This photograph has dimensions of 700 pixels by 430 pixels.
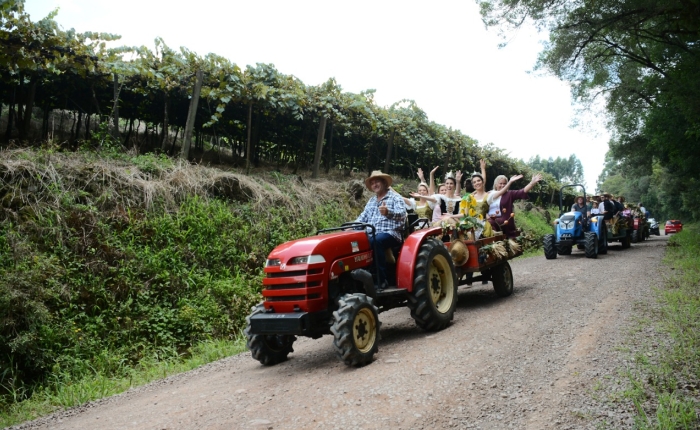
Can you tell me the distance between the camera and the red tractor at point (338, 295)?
16.5ft

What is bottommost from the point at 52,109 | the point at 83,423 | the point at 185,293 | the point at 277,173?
the point at 83,423

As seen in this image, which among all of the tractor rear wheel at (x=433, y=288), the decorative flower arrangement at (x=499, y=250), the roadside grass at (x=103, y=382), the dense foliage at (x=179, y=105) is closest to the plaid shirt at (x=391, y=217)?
the tractor rear wheel at (x=433, y=288)

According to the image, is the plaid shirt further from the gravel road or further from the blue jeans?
the gravel road

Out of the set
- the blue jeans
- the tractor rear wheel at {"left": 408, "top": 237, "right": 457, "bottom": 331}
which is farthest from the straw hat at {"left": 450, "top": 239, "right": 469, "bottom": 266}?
the blue jeans

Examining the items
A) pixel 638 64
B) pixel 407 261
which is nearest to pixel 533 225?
pixel 638 64

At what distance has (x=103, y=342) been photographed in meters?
6.74

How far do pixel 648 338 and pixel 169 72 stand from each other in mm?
10113

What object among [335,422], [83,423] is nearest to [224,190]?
[83,423]

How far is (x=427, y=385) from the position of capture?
435cm

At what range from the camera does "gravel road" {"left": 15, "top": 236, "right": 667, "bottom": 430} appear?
375cm

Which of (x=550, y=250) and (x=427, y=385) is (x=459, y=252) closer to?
(x=427, y=385)

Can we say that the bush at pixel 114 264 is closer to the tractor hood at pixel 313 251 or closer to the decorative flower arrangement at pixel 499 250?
the tractor hood at pixel 313 251

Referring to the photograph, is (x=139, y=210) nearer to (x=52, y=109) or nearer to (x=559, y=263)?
(x=52, y=109)

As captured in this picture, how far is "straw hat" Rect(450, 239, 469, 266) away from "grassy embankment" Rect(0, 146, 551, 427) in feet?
10.6
